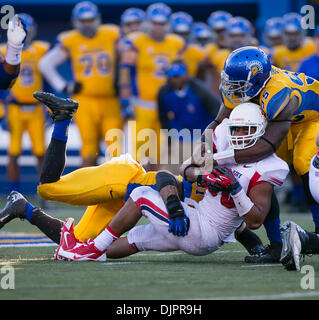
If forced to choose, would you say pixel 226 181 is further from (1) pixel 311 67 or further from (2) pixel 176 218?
(1) pixel 311 67

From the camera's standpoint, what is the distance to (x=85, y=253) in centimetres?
519

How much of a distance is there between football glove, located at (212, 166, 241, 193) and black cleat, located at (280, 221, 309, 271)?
353mm

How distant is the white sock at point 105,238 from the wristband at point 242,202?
790 mm

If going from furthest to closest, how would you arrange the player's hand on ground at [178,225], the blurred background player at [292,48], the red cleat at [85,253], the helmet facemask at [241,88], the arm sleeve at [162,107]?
the blurred background player at [292,48] < the arm sleeve at [162,107] < the helmet facemask at [241,88] < the red cleat at [85,253] < the player's hand on ground at [178,225]

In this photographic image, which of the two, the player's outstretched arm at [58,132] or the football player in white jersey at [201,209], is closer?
the football player in white jersey at [201,209]

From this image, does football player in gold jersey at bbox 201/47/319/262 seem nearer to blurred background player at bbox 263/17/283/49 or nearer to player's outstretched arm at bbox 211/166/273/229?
player's outstretched arm at bbox 211/166/273/229

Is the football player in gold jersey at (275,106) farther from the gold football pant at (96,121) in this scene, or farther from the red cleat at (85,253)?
the gold football pant at (96,121)

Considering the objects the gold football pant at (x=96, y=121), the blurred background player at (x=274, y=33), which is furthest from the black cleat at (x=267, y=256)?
the blurred background player at (x=274, y=33)

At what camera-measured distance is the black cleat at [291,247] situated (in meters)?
4.59

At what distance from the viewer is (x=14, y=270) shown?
4.72m

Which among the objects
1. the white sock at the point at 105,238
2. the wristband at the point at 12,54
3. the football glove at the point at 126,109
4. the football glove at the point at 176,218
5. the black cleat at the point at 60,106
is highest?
the football glove at the point at 126,109
